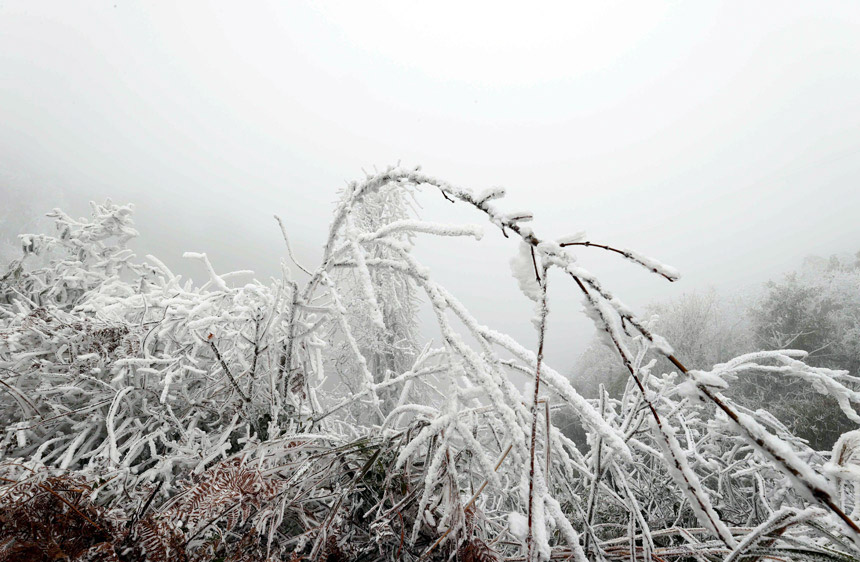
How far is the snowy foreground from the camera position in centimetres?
60

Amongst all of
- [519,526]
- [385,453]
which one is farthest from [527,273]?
[385,453]

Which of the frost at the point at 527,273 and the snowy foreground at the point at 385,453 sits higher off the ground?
the frost at the point at 527,273

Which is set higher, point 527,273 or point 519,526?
point 527,273

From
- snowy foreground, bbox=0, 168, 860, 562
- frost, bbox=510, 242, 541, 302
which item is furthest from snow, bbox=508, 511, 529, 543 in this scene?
frost, bbox=510, 242, 541, 302

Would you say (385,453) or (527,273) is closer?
(527,273)

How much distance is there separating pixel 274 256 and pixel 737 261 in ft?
194

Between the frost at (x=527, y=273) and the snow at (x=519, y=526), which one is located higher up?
the frost at (x=527, y=273)

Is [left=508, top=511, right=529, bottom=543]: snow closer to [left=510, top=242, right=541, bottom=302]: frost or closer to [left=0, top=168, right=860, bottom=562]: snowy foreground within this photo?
[left=0, top=168, right=860, bottom=562]: snowy foreground

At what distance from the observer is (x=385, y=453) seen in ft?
3.35

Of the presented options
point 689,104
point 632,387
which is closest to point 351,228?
point 632,387

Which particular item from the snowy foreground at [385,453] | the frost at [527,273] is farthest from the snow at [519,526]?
the frost at [527,273]

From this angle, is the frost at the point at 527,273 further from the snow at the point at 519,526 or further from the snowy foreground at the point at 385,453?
the snow at the point at 519,526

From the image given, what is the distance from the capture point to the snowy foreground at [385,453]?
1.97 ft

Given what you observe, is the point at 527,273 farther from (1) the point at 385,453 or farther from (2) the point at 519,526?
(1) the point at 385,453
